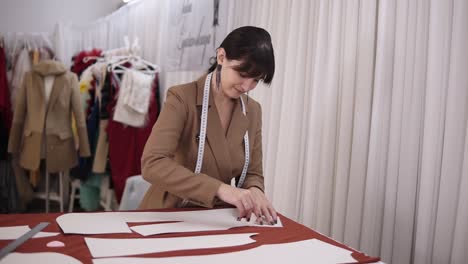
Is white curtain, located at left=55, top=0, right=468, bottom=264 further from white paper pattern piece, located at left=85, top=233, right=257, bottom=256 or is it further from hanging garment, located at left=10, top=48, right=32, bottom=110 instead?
hanging garment, located at left=10, top=48, right=32, bottom=110

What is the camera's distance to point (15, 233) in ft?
3.28

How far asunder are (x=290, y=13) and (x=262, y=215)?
1337mm

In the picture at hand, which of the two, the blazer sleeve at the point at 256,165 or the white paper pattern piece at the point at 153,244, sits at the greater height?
the blazer sleeve at the point at 256,165

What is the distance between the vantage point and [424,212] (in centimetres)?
146

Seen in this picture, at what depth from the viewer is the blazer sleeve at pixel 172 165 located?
4.15ft

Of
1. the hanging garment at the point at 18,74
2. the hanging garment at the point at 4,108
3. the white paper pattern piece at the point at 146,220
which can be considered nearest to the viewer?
the white paper pattern piece at the point at 146,220

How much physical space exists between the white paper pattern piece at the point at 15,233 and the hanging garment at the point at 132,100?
7.69ft

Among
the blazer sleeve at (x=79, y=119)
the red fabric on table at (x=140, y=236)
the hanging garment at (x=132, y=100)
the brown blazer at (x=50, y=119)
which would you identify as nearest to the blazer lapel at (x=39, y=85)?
the brown blazer at (x=50, y=119)

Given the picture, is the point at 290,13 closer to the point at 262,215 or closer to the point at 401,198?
the point at 401,198

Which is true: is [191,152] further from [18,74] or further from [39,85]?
[18,74]

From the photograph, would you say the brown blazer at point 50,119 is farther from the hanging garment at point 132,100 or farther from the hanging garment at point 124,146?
the hanging garment at point 132,100

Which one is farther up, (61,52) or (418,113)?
(61,52)

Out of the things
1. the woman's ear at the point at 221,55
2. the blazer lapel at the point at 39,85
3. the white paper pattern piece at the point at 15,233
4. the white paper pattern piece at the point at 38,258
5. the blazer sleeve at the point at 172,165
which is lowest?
the white paper pattern piece at the point at 15,233

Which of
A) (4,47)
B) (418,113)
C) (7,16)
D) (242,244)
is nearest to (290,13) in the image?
(418,113)
